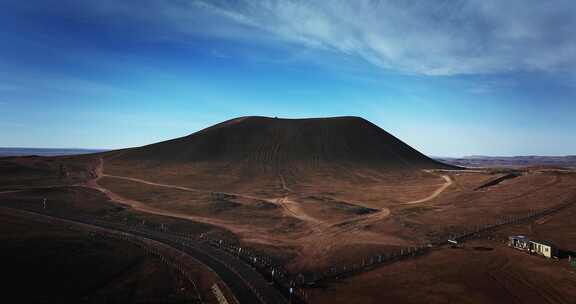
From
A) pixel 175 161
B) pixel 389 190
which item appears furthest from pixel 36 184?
pixel 389 190

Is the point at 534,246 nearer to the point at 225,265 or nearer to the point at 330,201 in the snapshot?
the point at 225,265

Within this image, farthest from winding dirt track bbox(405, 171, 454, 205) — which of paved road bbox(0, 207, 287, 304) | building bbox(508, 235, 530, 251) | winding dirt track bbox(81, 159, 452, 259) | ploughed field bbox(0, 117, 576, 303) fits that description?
paved road bbox(0, 207, 287, 304)

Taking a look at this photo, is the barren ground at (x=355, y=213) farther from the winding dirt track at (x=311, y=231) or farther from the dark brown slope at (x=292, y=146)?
the dark brown slope at (x=292, y=146)

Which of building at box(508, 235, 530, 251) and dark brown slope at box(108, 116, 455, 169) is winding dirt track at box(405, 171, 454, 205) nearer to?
dark brown slope at box(108, 116, 455, 169)

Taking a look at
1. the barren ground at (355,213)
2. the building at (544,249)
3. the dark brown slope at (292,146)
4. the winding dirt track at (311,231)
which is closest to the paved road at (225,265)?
the barren ground at (355,213)

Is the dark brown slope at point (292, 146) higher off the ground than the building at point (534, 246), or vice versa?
the dark brown slope at point (292, 146)

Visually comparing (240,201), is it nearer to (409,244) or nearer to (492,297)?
(409,244)

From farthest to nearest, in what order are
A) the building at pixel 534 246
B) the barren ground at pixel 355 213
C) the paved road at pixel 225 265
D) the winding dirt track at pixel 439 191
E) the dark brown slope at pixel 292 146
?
Answer: the dark brown slope at pixel 292 146 → the winding dirt track at pixel 439 191 → the building at pixel 534 246 → the barren ground at pixel 355 213 → the paved road at pixel 225 265
